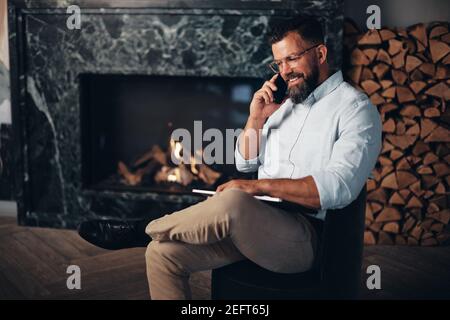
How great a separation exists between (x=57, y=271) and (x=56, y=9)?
1414 mm

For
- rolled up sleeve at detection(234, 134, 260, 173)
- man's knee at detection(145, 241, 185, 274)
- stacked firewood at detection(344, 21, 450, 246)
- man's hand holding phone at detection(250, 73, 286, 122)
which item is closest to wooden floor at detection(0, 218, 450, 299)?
stacked firewood at detection(344, 21, 450, 246)

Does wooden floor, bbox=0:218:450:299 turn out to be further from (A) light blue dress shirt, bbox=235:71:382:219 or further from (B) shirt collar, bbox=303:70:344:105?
(B) shirt collar, bbox=303:70:344:105

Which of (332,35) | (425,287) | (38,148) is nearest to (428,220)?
(425,287)

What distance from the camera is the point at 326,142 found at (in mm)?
1574

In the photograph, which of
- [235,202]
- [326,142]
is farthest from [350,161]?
[235,202]

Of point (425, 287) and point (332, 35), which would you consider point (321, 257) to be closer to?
point (425, 287)

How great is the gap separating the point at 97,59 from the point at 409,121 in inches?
68.1

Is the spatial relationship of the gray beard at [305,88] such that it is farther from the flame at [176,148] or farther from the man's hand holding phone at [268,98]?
the flame at [176,148]

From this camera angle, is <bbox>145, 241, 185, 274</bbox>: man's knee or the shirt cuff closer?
<bbox>145, 241, 185, 274</bbox>: man's knee

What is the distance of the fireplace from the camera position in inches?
115

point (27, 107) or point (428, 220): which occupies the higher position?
point (27, 107)

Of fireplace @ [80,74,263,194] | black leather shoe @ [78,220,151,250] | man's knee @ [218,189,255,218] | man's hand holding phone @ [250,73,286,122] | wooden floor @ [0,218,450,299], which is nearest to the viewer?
man's knee @ [218,189,255,218]

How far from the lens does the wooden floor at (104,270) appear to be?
6.86ft

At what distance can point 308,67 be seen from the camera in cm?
167
